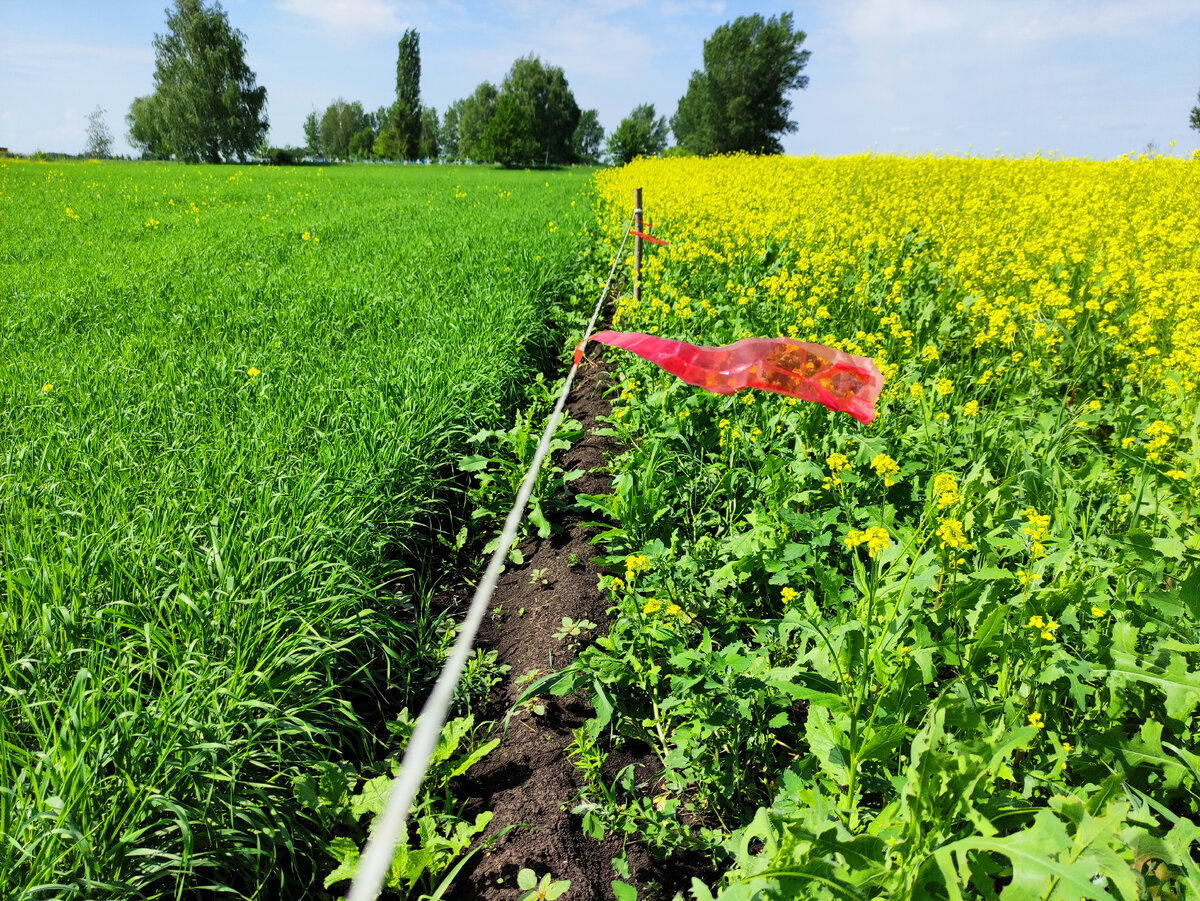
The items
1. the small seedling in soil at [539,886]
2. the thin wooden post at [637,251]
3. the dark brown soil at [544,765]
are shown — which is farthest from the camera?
the thin wooden post at [637,251]

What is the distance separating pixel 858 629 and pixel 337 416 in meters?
2.65

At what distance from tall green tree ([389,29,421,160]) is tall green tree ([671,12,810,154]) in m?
32.9

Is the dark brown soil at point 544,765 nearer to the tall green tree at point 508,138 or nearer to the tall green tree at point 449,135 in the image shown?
the tall green tree at point 508,138

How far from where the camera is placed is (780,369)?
308 centimetres

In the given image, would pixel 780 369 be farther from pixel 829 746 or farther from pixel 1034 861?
pixel 1034 861

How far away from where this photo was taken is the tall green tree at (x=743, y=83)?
44.9m

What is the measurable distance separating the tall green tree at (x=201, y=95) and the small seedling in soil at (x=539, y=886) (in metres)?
60.5

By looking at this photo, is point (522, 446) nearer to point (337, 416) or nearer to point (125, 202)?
point (337, 416)

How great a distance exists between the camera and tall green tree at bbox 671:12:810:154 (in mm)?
44875

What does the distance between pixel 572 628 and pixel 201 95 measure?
201ft

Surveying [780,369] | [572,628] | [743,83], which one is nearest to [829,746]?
[572,628]

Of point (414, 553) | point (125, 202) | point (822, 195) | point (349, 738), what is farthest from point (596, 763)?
point (125, 202)

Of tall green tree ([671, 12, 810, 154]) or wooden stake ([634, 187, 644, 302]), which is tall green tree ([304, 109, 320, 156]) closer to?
tall green tree ([671, 12, 810, 154])

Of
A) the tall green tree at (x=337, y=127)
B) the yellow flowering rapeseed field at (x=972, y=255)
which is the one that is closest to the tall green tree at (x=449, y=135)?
the tall green tree at (x=337, y=127)
